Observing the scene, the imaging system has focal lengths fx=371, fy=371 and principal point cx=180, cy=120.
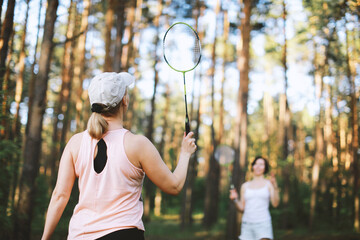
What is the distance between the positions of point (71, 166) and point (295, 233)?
1587 centimetres

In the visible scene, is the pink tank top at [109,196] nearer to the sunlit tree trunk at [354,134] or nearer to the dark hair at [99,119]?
the dark hair at [99,119]

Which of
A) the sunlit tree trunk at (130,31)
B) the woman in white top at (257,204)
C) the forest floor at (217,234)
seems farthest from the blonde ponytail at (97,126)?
the sunlit tree trunk at (130,31)

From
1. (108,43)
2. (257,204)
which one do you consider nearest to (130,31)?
(108,43)

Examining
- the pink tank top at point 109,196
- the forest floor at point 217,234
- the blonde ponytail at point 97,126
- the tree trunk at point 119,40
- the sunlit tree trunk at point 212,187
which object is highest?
the tree trunk at point 119,40

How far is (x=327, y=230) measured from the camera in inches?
645

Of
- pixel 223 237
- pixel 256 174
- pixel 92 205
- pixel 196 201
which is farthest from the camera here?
pixel 196 201

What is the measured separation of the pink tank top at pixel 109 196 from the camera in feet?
6.97

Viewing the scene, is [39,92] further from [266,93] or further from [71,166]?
[266,93]

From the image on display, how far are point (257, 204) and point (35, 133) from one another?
5332 millimetres

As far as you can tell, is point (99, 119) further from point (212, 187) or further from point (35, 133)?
point (212, 187)

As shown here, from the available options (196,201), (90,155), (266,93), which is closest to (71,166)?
(90,155)

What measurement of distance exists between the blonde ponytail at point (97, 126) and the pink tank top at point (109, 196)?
0.06 metres

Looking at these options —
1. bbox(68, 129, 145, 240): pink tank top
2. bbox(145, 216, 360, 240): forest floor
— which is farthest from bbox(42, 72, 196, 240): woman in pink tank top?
bbox(145, 216, 360, 240): forest floor

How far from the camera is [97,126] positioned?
2.22 metres
